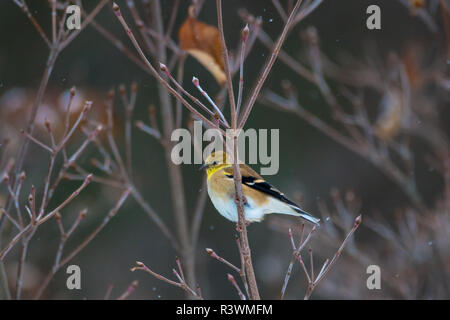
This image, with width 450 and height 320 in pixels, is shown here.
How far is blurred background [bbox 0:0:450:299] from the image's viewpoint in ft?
17.2

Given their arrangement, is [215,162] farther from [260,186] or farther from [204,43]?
[204,43]

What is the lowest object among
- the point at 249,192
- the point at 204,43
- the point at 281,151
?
the point at 249,192

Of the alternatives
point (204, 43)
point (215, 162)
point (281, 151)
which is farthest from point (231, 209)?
point (281, 151)

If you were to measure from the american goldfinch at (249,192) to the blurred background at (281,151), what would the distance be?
2409mm

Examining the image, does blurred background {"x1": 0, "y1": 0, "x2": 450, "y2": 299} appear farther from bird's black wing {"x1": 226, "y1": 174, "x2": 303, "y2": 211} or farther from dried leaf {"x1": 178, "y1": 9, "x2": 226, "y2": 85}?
bird's black wing {"x1": 226, "y1": 174, "x2": 303, "y2": 211}

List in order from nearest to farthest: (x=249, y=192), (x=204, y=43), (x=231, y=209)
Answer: (x=231, y=209)
(x=249, y=192)
(x=204, y=43)

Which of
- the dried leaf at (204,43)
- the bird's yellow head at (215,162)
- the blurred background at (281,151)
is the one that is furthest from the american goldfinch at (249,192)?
the blurred background at (281,151)

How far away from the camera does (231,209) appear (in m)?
2.39

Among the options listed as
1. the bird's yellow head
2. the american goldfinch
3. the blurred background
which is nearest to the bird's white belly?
the american goldfinch

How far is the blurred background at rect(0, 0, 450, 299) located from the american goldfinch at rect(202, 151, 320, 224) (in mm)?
2409

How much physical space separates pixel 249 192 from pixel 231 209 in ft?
1.05

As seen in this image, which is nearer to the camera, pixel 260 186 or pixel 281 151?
pixel 260 186
